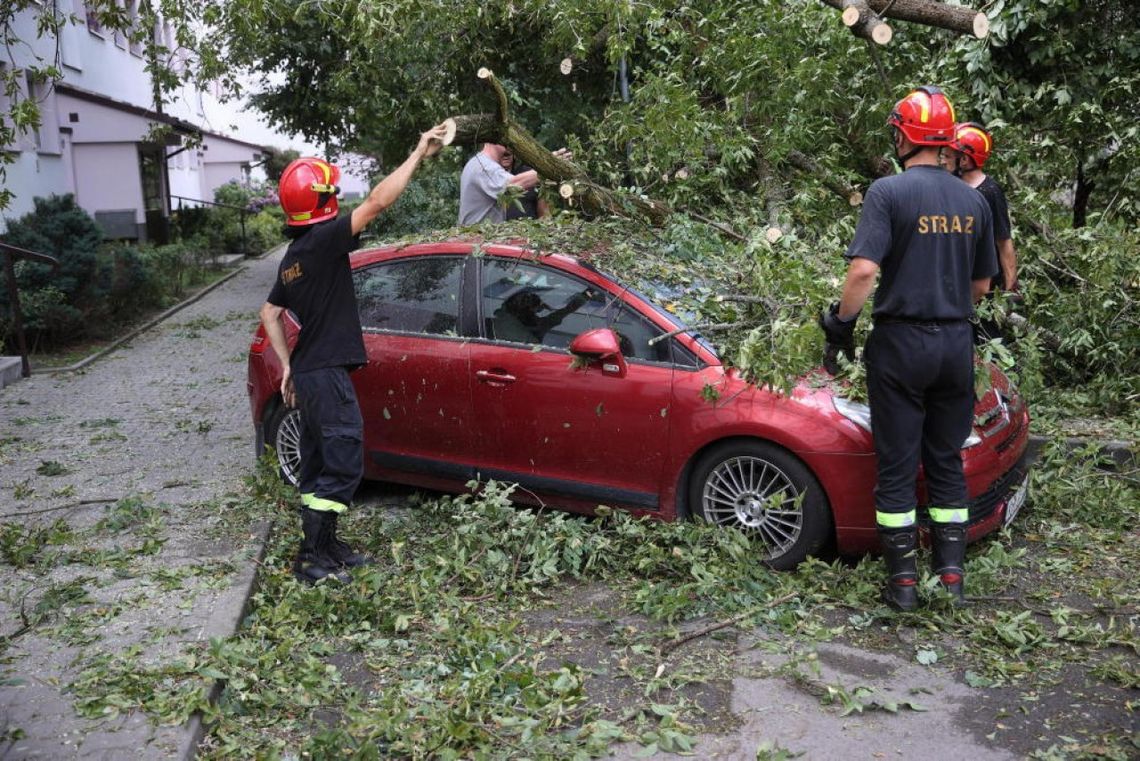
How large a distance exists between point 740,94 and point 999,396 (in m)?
3.39

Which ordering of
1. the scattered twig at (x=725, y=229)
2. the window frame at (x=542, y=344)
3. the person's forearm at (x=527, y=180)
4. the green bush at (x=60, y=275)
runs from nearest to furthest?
1. the window frame at (x=542, y=344)
2. the scattered twig at (x=725, y=229)
3. the person's forearm at (x=527, y=180)
4. the green bush at (x=60, y=275)

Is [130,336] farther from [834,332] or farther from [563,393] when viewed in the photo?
[834,332]

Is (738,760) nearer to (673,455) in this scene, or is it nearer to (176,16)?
(673,455)

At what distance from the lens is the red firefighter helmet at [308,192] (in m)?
5.26

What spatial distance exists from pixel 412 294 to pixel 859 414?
2.69m

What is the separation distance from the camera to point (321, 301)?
534cm

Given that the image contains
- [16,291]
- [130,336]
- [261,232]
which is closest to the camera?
[16,291]

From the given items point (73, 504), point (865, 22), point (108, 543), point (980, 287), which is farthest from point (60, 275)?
point (980, 287)

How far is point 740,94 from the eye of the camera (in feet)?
26.3

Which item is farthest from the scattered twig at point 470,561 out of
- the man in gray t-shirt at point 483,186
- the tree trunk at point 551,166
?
the man in gray t-shirt at point 483,186

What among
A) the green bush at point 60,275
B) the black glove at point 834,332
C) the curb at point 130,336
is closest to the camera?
the black glove at point 834,332

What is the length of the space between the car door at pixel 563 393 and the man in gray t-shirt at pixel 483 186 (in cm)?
201

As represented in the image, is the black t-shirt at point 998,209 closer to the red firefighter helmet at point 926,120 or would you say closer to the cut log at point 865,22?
the cut log at point 865,22

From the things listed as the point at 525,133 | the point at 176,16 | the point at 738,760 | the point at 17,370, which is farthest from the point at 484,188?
the point at 17,370
